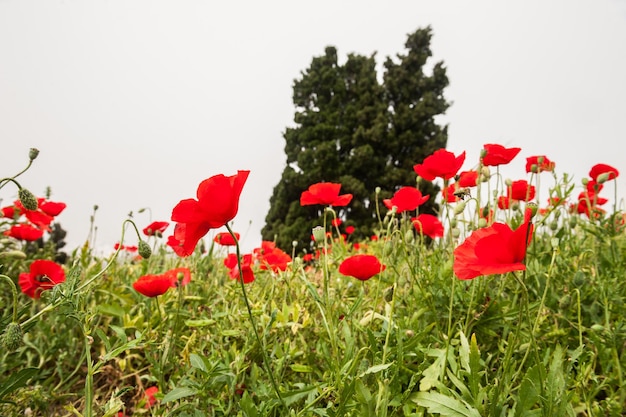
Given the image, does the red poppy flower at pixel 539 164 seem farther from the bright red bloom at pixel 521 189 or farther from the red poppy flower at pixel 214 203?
the red poppy flower at pixel 214 203

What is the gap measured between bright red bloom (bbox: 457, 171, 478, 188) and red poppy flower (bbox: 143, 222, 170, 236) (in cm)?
186

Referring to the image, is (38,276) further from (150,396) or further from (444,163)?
(444,163)

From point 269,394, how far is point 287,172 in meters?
13.7

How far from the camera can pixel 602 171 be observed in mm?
2012

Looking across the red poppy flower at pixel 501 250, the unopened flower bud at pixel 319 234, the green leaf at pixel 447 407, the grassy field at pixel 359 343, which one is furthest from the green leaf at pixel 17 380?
the red poppy flower at pixel 501 250

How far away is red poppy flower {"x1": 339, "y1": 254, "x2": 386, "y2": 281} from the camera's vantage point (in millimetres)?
1319

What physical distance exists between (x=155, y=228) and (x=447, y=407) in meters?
2.26

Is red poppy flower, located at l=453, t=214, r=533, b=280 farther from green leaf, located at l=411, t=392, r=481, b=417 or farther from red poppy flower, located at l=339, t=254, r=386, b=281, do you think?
red poppy flower, located at l=339, t=254, r=386, b=281

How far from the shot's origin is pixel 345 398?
0.95 m

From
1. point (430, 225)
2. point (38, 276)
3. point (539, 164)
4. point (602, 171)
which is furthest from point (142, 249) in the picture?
point (602, 171)

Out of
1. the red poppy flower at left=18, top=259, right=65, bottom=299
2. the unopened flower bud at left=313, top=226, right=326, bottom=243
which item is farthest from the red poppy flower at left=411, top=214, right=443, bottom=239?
the red poppy flower at left=18, top=259, right=65, bottom=299

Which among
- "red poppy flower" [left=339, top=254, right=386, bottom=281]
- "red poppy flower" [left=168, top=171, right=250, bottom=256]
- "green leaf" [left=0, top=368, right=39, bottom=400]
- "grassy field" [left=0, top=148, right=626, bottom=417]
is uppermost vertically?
"red poppy flower" [left=168, top=171, right=250, bottom=256]

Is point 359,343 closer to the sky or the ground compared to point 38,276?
closer to the ground

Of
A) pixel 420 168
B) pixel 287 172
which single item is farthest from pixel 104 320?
pixel 287 172
